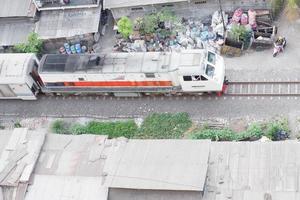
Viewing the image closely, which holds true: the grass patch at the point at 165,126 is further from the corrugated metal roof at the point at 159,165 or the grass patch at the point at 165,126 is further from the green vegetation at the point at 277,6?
the green vegetation at the point at 277,6

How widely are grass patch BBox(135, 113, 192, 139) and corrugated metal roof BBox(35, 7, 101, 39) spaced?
9.19m

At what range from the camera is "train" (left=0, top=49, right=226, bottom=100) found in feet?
139

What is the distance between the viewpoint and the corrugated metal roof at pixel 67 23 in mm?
47688

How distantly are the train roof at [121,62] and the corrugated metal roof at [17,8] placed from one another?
5.24 metres

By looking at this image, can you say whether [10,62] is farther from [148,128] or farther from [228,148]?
[228,148]

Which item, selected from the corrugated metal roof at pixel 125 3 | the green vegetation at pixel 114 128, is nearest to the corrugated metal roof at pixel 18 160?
the green vegetation at pixel 114 128

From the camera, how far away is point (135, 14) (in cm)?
4822

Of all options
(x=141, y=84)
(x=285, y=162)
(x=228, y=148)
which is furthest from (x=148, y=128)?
(x=285, y=162)

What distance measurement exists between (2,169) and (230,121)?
1558cm

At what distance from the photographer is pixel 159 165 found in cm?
3572

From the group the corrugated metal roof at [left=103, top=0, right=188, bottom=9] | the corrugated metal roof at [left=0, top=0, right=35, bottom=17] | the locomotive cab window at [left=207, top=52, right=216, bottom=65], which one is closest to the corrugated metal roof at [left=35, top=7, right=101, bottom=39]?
the corrugated metal roof at [left=103, top=0, right=188, bottom=9]

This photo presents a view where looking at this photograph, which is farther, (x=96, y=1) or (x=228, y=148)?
(x=96, y=1)

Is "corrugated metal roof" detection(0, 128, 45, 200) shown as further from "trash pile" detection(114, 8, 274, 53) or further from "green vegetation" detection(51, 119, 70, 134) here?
"trash pile" detection(114, 8, 274, 53)

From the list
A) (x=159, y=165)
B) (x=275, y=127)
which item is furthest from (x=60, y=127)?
(x=275, y=127)
